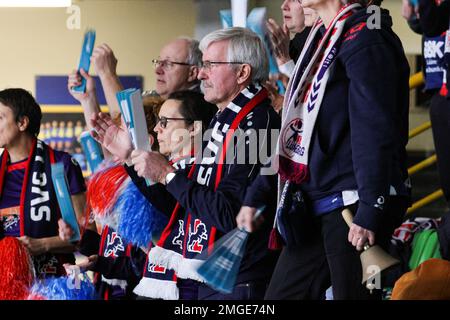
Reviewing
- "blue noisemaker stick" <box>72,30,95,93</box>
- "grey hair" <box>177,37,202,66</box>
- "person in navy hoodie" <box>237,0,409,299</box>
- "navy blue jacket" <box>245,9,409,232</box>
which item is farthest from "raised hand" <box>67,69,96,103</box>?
"navy blue jacket" <box>245,9,409,232</box>

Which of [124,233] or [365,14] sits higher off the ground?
[365,14]

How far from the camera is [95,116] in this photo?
349 cm

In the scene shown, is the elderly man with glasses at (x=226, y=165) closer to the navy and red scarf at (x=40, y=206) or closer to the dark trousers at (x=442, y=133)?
the navy and red scarf at (x=40, y=206)

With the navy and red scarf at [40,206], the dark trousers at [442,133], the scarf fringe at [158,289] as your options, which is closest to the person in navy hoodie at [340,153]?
the scarf fringe at [158,289]

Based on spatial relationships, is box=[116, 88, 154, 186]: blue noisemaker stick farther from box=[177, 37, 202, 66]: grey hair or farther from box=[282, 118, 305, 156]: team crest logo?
box=[177, 37, 202, 66]: grey hair

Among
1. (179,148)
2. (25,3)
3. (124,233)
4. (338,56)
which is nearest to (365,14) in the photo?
(338,56)

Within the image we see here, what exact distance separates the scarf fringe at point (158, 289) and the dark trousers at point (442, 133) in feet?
5.09

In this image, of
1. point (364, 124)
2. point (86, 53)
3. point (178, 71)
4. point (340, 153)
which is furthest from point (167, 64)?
point (364, 124)

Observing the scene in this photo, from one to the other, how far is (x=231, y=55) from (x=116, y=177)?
2.96 ft

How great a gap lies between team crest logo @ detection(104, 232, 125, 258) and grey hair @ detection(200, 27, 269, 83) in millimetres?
1050

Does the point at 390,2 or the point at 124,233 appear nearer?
the point at 124,233

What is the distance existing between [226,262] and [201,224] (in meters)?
0.35

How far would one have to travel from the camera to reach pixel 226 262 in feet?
9.34

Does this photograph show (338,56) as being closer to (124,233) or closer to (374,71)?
(374,71)
